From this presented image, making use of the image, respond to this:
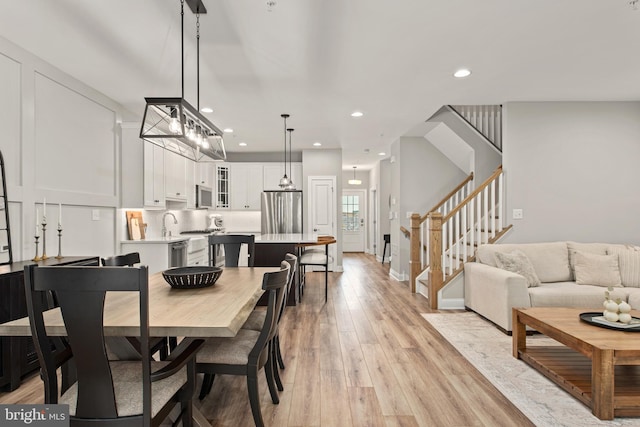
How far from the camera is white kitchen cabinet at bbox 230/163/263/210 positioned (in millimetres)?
8234

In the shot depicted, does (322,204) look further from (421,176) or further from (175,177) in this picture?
(175,177)

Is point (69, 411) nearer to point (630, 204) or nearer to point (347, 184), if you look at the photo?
point (630, 204)

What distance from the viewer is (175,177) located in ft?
19.2

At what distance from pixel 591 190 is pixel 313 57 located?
384cm

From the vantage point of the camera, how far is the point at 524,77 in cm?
387

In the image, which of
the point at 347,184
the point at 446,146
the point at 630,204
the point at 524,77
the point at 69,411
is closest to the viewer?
the point at 69,411

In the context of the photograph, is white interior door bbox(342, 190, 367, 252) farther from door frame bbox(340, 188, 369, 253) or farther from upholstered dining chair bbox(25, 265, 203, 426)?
upholstered dining chair bbox(25, 265, 203, 426)

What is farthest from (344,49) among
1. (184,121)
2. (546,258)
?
(546,258)

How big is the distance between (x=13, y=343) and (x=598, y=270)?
5141 millimetres

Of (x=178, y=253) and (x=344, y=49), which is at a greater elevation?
(x=344, y=49)

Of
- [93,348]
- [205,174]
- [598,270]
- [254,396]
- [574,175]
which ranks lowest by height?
[254,396]

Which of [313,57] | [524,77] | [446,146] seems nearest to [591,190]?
[524,77]

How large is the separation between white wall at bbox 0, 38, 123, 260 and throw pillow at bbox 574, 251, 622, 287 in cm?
530

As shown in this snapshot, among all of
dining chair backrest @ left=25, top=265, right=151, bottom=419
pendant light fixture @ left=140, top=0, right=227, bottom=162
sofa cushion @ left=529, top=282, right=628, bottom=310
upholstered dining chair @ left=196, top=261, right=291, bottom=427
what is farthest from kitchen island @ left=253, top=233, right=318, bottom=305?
dining chair backrest @ left=25, top=265, right=151, bottom=419
